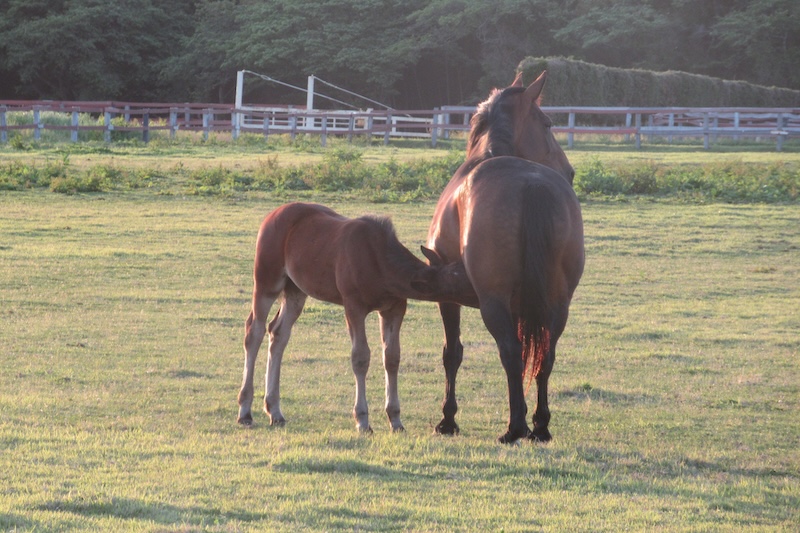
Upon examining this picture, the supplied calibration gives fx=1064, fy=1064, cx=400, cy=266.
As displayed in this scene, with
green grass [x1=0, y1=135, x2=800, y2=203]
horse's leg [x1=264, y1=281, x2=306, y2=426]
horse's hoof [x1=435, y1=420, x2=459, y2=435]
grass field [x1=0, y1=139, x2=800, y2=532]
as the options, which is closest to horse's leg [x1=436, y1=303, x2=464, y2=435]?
horse's hoof [x1=435, y1=420, x2=459, y2=435]

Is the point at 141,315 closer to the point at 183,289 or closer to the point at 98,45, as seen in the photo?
the point at 183,289

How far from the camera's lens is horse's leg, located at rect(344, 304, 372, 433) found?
6512mm

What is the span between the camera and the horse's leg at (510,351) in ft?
20.1

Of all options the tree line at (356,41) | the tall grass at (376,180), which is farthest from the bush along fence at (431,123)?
the tree line at (356,41)

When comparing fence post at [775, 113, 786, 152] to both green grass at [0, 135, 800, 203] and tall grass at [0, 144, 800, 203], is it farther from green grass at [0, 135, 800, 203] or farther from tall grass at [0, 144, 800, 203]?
tall grass at [0, 144, 800, 203]

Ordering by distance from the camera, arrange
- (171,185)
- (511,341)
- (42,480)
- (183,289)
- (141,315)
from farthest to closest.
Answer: (171,185), (183,289), (141,315), (511,341), (42,480)

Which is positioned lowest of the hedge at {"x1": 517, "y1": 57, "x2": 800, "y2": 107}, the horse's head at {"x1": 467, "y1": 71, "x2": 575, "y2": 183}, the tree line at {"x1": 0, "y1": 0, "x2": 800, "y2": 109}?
the horse's head at {"x1": 467, "y1": 71, "x2": 575, "y2": 183}

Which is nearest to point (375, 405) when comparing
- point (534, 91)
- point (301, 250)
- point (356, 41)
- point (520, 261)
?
point (301, 250)

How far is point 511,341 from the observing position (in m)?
6.14

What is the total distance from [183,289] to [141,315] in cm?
151

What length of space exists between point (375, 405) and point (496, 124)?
2.15 meters

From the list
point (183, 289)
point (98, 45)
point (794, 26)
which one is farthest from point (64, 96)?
point (183, 289)

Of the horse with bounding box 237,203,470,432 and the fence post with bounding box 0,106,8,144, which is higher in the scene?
→ the fence post with bounding box 0,106,8,144

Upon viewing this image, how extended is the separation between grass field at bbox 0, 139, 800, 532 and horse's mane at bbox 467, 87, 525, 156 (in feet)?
6.10
